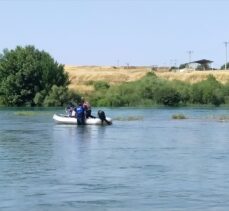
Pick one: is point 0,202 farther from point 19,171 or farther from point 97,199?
point 19,171

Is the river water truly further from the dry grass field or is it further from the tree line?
the dry grass field

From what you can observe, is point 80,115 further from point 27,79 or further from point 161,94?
point 161,94

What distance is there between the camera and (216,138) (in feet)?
134

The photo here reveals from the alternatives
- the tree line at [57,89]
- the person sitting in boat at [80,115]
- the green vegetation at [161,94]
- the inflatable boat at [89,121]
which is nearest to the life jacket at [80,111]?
the person sitting in boat at [80,115]

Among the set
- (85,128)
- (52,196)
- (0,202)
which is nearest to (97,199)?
(52,196)

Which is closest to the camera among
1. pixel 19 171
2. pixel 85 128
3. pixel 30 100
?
pixel 19 171

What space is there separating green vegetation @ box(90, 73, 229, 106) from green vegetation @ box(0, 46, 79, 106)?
6896mm

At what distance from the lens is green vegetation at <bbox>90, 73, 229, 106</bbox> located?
106938 mm

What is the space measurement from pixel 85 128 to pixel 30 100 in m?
56.0

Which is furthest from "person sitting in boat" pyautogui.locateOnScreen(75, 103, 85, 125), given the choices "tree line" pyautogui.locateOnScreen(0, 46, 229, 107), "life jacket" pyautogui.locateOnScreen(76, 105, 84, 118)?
"tree line" pyautogui.locateOnScreen(0, 46, 229, 107)

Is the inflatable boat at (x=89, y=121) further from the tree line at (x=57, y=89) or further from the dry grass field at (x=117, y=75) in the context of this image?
the dry grass field at (x=117, y=75)

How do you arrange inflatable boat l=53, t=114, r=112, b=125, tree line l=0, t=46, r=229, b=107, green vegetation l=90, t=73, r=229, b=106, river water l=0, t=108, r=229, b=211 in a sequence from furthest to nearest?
green vegetation l=90, t=73, r=229, b=106
tree line l=0, t=46, r=229, b=107
inflatable boat l=53, t=114, r=112, b=125
river water l=0, t=108, r=229, b=211

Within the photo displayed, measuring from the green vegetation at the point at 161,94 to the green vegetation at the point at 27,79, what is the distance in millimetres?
6896

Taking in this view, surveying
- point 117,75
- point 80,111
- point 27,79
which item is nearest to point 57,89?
point 27,79
